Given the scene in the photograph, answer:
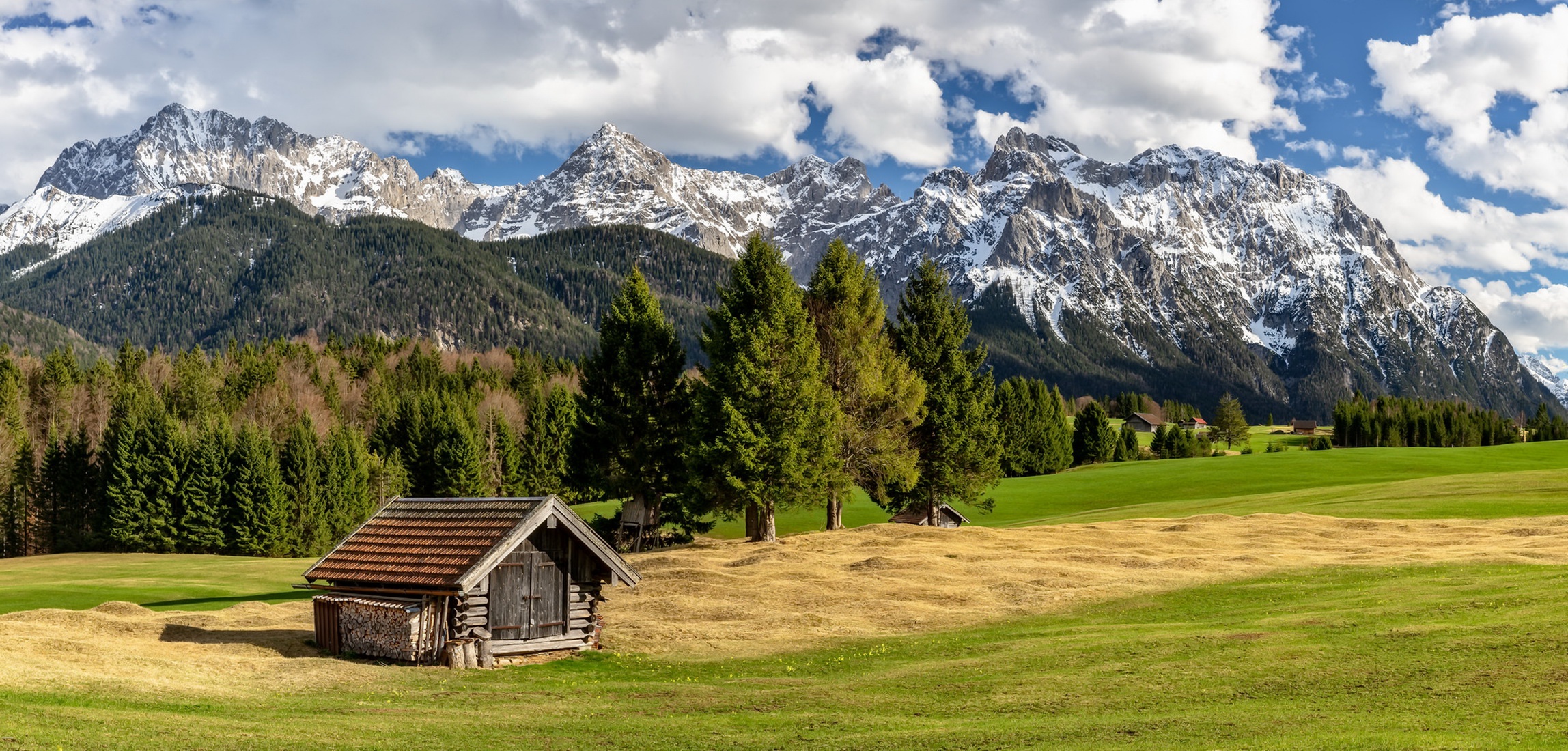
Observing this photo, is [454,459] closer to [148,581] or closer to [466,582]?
[148,581]

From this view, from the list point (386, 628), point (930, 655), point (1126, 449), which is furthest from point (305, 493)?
point (1126, 449)

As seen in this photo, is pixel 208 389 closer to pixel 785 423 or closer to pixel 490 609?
pixel 785 423

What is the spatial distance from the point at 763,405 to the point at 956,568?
12010mm

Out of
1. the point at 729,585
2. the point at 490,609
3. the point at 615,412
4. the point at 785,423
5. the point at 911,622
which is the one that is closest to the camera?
the point at 490,609

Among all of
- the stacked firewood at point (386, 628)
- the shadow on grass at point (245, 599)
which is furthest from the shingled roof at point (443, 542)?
the shadow on grass at point (245, 599)

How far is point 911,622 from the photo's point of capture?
31.8 metres

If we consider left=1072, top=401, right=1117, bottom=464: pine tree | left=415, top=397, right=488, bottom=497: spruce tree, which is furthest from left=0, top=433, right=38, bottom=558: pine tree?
left=1072, top=401, right=1117, bottom=464: pine tree

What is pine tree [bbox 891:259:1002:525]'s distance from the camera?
189ft

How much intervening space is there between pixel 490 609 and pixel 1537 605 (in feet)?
81.8

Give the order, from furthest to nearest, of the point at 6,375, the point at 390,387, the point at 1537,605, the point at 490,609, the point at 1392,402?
the point at 1392,402, the point at 390,387, the point at 6,375, the point at 490,609, the point at 1537,605

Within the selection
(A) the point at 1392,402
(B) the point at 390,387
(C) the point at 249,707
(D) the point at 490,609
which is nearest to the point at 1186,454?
(A) the point at 1392,402

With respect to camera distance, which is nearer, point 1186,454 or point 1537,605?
point 1537,605

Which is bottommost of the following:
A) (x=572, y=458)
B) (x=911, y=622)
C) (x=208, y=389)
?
(x=911, y=622)

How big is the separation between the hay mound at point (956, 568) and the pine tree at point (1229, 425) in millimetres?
114118
